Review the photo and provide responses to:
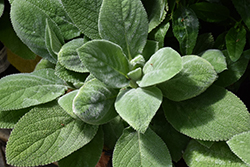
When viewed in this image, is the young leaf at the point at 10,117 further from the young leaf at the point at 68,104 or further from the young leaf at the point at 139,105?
the young leaf at the point at 139,105

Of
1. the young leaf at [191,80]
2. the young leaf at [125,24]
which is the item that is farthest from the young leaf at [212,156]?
the young leaf at [125,24]

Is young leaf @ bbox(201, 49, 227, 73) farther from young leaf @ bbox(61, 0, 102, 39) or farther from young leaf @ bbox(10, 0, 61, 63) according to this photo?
young leaf @ bbox(10, 0, 61, 63)

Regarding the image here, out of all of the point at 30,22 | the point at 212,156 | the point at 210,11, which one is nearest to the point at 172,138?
the point at 212,156

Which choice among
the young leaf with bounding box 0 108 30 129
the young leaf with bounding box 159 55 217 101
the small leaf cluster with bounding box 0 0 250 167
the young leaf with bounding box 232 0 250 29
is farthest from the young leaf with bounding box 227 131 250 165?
the young leaf with bounding box 0 108 30 129

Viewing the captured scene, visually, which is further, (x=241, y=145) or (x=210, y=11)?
(x=210, y=11)

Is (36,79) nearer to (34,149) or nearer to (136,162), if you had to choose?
(34,149)

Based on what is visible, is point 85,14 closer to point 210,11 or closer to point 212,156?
point 210,11

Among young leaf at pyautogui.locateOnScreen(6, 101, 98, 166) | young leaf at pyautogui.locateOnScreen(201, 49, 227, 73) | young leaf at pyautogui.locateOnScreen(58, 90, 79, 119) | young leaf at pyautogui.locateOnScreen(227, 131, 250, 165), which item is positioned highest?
young leaf at pyautogui.locateOnScreen(58, 90, 79, 119)

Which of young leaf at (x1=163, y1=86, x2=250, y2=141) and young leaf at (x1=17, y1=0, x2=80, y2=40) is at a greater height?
young leaf at (x1=17, y1=0, x2=80, y2=40)
